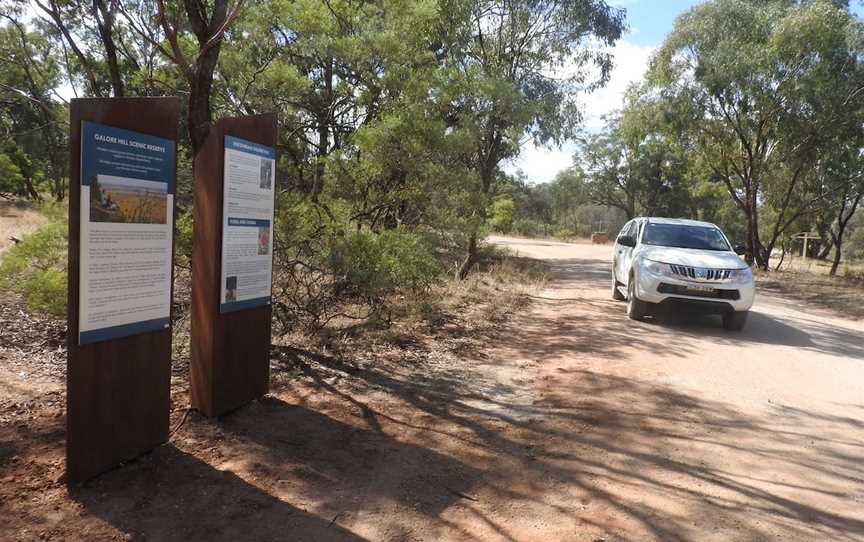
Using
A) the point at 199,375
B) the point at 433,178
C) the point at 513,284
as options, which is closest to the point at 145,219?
the point at 199,375

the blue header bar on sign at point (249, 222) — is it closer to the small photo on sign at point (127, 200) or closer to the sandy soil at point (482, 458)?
the small photo on sign at point (127, 200)

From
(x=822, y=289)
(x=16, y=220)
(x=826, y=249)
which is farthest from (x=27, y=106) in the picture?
(x=826, y=249)

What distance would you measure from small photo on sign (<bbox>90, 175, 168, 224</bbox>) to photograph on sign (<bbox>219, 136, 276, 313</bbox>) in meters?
0.72

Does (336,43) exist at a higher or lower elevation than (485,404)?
higher

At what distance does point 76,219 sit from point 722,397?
5.71 m

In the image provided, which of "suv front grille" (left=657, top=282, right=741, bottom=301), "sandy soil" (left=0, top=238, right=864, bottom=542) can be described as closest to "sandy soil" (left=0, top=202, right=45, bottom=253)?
"sandy soil" (left=0, top=238, right=864, bottom=542)

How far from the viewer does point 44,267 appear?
17.8 feet

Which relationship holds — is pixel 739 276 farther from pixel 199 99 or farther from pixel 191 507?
pixel 191 507

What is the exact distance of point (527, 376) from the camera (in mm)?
6641

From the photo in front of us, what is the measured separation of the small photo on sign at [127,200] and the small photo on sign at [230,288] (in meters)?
0.92

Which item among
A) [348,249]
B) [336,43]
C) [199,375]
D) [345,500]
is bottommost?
[345,500]

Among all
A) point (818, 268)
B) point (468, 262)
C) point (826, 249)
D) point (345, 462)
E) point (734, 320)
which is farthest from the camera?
point (826, 249)

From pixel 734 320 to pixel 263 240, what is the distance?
7717mm

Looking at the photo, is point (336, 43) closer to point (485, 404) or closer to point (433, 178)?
point (433, 178)
